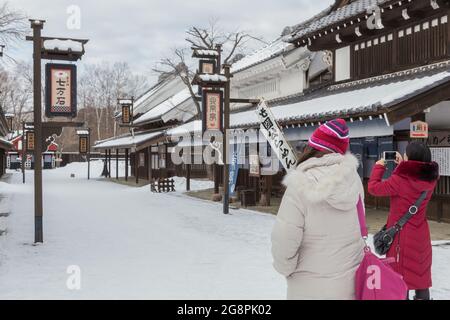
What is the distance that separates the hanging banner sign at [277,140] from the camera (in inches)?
425

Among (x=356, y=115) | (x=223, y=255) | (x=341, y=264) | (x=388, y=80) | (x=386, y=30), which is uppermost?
(x=386, y=30)

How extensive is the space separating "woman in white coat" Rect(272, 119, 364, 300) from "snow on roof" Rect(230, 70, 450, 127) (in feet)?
24.4

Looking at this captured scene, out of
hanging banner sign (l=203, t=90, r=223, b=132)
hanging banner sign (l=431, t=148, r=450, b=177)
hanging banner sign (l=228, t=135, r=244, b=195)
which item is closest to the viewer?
hanging banner sign (l=431, t=148, r=450, b=177)

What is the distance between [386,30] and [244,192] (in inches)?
258

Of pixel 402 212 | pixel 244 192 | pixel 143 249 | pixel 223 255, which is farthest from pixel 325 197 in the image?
pixel 244 192

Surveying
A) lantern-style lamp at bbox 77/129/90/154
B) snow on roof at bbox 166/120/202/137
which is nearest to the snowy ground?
snow on roof at bbox 166/120/202/137

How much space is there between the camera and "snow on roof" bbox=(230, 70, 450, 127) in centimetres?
998

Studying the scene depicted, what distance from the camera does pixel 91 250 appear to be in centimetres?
894

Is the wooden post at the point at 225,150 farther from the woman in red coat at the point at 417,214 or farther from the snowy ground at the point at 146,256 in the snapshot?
the woman in red coat at the point at 417,214

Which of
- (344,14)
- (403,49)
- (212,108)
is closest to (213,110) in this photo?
(212,108)

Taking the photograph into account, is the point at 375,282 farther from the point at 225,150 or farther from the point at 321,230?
the point at 225,150

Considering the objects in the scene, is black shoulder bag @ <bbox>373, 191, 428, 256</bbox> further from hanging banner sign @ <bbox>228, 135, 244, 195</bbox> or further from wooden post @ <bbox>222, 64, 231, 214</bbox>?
hanging banner sign @ <bbox>228, 135, 244, 195</bbox>

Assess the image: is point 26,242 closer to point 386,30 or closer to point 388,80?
point 388,80

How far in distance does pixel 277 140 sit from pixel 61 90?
15.5ft
